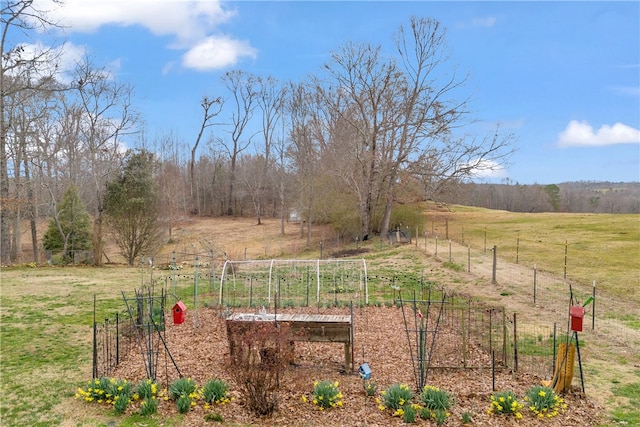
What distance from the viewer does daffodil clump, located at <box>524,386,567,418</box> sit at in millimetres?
5891

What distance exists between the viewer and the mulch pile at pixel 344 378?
5832mm

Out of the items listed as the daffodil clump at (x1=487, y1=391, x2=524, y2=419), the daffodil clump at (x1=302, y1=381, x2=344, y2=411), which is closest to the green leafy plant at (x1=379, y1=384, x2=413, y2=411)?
the daffodil clump at (x1=302, y1=381, x2=344, y2=411)

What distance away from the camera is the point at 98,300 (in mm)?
13648

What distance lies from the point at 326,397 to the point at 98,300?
9.81 meters

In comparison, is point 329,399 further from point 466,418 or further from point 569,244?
point 569,244

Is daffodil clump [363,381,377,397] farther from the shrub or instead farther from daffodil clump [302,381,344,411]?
the shrub

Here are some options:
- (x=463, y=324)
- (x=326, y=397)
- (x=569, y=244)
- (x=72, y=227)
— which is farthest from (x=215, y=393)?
(x=569, y=244)

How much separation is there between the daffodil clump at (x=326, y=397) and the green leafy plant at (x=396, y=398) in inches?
21.3

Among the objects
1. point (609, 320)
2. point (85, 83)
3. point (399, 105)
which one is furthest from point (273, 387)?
point (399, 105)

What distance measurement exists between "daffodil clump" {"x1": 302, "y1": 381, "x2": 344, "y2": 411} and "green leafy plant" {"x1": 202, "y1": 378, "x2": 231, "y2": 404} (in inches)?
39.9

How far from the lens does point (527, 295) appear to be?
13.8m

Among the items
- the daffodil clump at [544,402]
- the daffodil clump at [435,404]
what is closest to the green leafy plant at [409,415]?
the daffodil clump at [435,404]

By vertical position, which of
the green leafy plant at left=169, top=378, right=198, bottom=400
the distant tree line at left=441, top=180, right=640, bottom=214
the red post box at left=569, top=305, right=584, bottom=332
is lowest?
the green leafy plant at left=169, top=378, right=198, bottom=400

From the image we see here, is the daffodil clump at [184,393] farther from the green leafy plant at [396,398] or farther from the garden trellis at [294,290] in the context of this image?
the garden trellis at [294,290]
